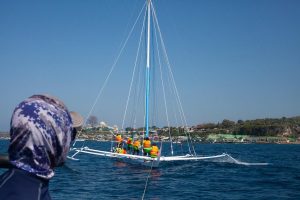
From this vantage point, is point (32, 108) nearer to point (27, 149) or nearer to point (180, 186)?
point (27, 149)

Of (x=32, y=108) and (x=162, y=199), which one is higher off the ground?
(x=32, y=108)

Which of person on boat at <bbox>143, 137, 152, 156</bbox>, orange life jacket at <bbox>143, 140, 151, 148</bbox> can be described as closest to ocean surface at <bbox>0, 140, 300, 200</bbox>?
person on boat at <bbox>143, 137, 152, 156</bbox>

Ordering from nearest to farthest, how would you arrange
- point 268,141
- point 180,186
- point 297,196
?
point 297,196 → point 180,186 → point 268,141

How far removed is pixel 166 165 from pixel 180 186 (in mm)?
9983

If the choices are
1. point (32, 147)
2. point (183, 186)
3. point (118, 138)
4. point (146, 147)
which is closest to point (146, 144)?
point (146, 147)

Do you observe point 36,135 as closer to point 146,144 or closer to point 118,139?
point 146,144

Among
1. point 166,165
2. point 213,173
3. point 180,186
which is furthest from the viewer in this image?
point 166,165

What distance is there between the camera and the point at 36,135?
1562 mm

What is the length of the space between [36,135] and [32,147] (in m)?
0.05

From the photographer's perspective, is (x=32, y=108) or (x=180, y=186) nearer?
(x=32, y=108)

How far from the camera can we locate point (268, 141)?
13912 cm

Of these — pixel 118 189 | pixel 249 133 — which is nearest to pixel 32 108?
pixel 118 189

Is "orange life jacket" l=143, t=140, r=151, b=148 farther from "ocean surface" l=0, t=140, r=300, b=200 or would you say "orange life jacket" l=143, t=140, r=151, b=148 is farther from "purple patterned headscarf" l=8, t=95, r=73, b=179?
"purple patterned headscarf" l=8, t=95, r=73, b=179

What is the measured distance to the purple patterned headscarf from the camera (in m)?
1.56
